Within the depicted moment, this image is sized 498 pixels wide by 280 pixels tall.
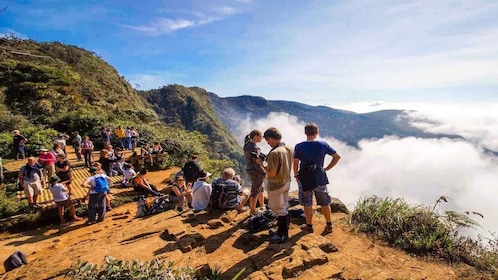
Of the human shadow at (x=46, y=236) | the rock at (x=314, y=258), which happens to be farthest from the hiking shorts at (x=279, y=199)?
the human shadow at (x=46, y=236)

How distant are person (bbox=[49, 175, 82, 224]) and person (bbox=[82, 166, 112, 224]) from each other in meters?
0.65

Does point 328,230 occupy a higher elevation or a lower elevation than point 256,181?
lower

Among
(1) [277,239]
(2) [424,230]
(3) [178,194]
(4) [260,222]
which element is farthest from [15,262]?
(2) [424,230]

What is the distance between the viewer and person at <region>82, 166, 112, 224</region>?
25.6 ft

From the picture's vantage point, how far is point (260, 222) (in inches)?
212

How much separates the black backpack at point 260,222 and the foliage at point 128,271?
1725 mm

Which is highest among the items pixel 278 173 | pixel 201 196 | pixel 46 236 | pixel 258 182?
pixel 278 173

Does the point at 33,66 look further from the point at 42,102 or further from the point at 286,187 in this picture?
the point at 286,187

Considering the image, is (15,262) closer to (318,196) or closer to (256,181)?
(256,181)

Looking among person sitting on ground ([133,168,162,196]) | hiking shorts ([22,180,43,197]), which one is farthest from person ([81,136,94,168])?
person sitting on ground ([133,168,162,196])

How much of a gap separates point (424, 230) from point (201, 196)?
467 centimetres

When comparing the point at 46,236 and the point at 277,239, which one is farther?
the point at 46,236

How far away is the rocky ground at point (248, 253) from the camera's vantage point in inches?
161

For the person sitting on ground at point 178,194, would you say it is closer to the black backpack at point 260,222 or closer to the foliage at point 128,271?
the black backpack at point 260,222
